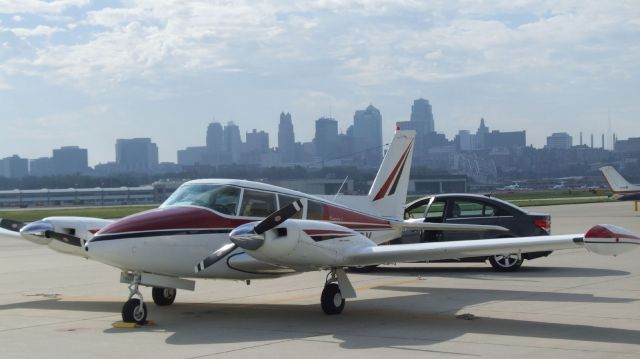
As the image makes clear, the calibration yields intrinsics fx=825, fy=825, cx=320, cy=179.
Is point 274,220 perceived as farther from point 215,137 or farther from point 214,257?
point 215,137

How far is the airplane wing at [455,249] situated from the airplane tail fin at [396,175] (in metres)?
5.32

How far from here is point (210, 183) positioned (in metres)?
14.8

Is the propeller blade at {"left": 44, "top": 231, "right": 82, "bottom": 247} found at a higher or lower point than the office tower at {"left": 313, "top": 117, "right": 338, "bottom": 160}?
lower

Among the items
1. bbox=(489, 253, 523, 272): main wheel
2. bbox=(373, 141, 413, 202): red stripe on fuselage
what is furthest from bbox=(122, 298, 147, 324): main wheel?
bbox=(489, 253, 523, 272): main wheel

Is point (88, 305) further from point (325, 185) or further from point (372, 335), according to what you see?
point (325, 185)

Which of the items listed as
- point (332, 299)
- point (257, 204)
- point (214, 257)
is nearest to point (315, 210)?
point (257, 204)

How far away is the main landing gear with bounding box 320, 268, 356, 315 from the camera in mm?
14172

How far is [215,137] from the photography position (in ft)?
513

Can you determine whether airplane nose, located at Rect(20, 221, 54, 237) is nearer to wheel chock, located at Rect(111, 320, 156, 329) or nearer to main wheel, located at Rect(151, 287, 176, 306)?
main wheel, located at Rect(151, 287, 176, 306)

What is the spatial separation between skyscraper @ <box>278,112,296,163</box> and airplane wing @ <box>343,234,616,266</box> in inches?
4024

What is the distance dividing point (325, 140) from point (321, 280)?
137 metres

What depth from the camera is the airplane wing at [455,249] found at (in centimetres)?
1261

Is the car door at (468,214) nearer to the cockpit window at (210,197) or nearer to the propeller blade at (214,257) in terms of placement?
the cockpit window at (210,197)

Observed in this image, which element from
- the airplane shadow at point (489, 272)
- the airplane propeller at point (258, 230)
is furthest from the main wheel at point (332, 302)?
the airplane shadow at point (489, 272)
